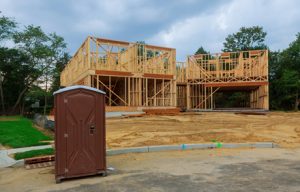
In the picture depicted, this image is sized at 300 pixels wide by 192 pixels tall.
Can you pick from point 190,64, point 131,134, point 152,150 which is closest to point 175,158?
point 152,150

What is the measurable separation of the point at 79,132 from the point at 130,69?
17375mm

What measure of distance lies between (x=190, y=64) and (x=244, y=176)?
26.0 m

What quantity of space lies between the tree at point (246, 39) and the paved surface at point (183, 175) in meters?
47.5

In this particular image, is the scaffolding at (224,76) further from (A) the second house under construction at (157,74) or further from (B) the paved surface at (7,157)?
(B) the paved surface at (7,157)

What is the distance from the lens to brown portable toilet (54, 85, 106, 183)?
6.80 metres

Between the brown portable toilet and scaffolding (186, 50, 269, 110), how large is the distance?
82.3 feet

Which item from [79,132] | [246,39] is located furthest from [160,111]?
[246,39]

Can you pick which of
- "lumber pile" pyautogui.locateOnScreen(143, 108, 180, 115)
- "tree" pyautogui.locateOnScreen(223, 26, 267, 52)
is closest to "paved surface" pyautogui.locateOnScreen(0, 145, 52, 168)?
"lumber pile" pyautogui.locateOnScreen(143, 108, 180, 115)

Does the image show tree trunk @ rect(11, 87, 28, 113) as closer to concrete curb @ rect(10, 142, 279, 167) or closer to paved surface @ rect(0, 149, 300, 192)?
concrete curb @ rect(10, 142, 279, 167)

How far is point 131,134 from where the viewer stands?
13812 millimetres

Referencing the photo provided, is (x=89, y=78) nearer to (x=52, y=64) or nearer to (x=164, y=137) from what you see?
(x=164, y=137)

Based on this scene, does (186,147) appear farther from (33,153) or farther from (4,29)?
(4,29)

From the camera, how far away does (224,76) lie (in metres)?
31.3

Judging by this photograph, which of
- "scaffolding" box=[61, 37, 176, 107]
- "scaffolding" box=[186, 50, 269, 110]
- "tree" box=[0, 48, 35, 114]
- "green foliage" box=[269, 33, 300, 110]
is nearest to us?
"scaffolding" box=[61, 37, 176, 107]
